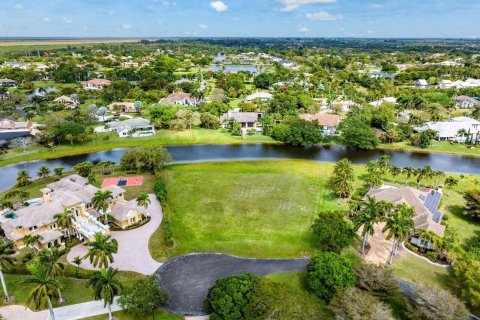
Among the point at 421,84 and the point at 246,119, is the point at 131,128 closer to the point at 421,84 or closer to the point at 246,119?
the point at 246,119

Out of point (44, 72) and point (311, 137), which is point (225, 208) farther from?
point (44, 72)

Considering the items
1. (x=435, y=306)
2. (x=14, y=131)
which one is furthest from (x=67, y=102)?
(x=435, y=306)

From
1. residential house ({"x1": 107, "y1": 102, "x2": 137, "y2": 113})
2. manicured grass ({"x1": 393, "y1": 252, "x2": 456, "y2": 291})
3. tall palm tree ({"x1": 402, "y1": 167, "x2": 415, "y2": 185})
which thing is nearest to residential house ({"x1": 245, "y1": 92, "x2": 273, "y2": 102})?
residential house ({"x1": 107, "y1": 102, "x2": 137, "y2": 113})

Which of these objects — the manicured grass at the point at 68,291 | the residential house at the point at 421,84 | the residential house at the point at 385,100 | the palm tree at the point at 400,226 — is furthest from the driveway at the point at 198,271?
the residential house at the point at 421,84

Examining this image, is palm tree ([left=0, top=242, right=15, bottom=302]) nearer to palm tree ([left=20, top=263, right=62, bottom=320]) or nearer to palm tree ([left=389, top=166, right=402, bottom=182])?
palm tree ([left=20, top=263, right=62, bottom=320])

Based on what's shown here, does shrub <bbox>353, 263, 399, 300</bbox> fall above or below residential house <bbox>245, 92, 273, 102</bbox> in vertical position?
below
